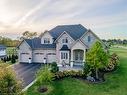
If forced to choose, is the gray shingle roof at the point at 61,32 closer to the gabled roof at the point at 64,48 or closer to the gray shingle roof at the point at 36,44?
the gray shingle roof at the point at 36,44

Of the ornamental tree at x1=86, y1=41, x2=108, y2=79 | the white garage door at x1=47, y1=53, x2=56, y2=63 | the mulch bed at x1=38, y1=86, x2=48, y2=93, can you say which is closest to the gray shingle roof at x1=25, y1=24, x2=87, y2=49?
the white garage door at x1=47, y1=53, x2=56, y2=63

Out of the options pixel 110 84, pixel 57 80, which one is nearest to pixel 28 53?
pixel 57 80

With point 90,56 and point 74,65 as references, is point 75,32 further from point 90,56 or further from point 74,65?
point 90,56

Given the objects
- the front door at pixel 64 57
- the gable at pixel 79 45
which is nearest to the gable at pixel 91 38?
the gable at pixel 79 45

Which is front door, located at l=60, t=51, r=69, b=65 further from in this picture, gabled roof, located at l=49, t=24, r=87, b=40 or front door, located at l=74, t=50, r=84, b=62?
gabled roof, located at l=49, t=24, r=87, b=40

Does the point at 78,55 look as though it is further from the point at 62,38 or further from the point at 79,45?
the point at 62,38

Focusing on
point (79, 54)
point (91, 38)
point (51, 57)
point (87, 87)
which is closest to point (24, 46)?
point (51, 57)
